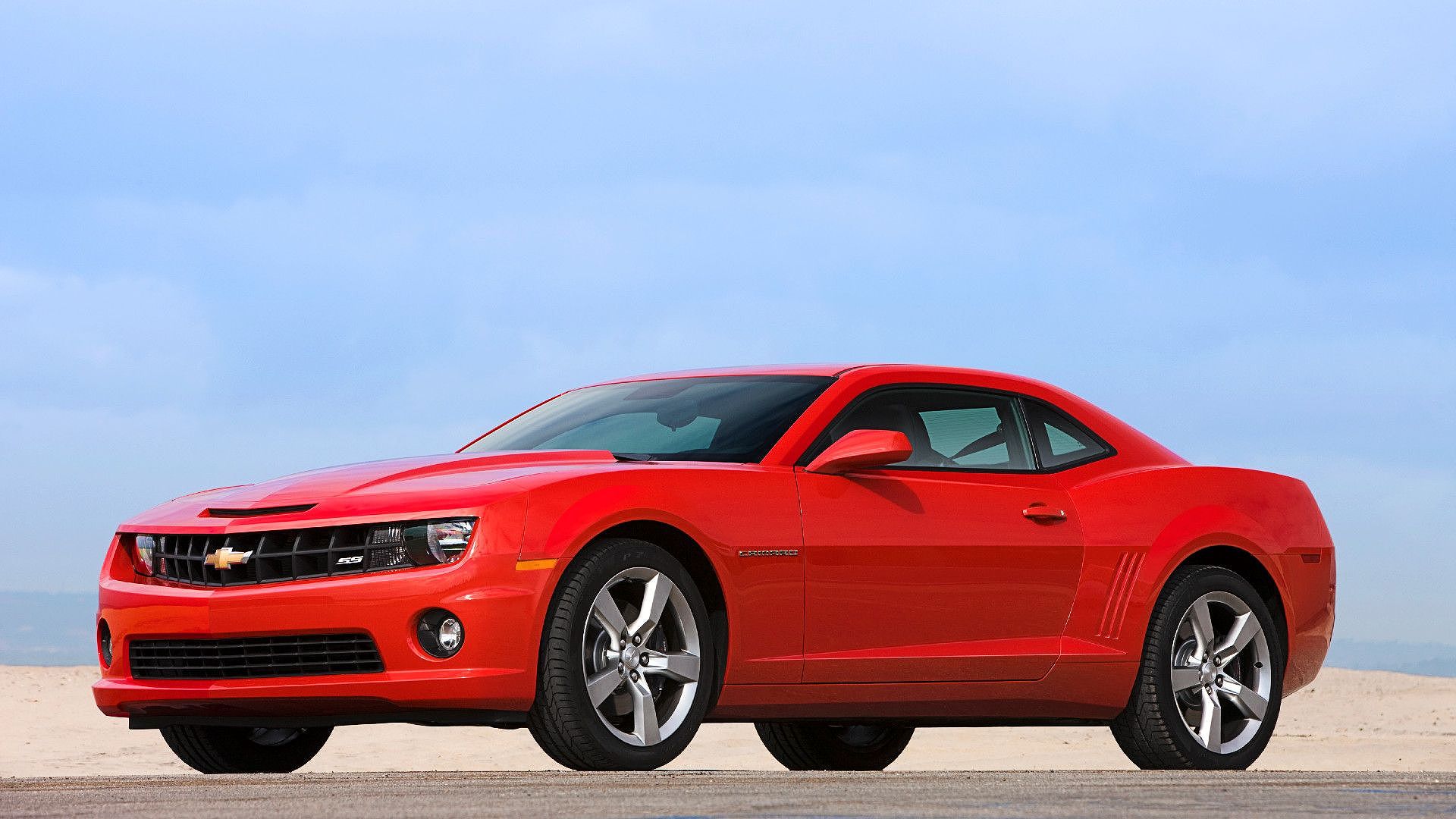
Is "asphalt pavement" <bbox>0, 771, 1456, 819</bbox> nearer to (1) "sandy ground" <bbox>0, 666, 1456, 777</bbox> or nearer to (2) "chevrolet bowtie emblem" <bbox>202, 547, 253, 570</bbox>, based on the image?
(2) "chevrolet bowtie emblem" <bbox>202, 547, 253, 570</bbox>

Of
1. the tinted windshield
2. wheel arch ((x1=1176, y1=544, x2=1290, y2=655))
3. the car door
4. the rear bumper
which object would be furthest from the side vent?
the rear bumper

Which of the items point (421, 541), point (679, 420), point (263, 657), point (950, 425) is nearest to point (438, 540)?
point (421, 541)

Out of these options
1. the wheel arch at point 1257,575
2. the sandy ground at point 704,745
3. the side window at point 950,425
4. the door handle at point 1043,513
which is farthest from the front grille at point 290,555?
the sandy ground at point 704,745

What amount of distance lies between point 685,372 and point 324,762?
12438 millimetres

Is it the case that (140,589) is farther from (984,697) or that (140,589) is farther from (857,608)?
(984,697)

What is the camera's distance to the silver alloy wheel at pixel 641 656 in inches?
259

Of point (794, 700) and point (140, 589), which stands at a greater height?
point (140, 589)

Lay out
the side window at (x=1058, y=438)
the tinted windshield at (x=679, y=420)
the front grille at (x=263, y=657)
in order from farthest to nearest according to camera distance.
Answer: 1. the side window at (x=1058, y=438)
2. the tinted windshield at (x=679, y=420)
3. the front grille at (x=263, y=657)

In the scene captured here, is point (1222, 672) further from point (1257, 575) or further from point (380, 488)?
point (380, 488)

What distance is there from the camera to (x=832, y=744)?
9.95 meters

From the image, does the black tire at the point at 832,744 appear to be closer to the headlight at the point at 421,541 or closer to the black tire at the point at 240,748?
the black tire at the point at 240,748

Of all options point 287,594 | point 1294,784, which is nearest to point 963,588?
point 1294,784

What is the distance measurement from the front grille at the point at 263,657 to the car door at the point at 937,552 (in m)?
1.66

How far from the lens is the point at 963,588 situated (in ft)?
25.0
